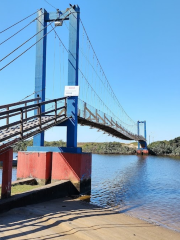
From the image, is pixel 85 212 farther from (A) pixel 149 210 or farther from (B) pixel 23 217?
(A) pixel 149 210

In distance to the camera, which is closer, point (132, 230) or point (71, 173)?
point (132, 230)

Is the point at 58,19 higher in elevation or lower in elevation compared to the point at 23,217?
higher

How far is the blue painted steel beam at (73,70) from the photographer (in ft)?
35.2

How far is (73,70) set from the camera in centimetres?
1095

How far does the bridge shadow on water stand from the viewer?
15.2 ft

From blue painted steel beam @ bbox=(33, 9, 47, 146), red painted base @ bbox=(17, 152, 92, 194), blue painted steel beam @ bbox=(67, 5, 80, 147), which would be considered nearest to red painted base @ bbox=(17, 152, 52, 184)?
red painted base @ bbox=(17, 152, 92, 194)

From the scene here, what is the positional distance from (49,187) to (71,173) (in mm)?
→ 1668

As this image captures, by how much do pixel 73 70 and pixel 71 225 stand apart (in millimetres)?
7292

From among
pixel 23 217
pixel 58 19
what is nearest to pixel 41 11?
pixel 58 19

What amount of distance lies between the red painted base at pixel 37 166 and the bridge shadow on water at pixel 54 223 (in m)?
2.60

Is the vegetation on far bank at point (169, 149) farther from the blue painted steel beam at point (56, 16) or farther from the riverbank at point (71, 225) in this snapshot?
the riverbank at point (71, 225)

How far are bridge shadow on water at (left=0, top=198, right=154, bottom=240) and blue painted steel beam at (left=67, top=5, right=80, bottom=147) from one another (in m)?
3.92

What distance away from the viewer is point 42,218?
222 inches

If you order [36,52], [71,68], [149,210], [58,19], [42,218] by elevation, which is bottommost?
[149,210]
